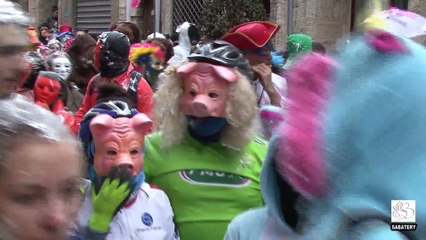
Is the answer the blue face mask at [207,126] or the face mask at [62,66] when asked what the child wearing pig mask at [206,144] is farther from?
the face mask at [62,66]

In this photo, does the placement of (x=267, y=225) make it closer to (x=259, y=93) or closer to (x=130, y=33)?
(x=259, y=93)

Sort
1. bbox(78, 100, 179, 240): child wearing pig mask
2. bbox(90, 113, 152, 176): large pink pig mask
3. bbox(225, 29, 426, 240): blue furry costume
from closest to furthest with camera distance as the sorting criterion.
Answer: bbox(225, 29, 426, 240): blue furry costume, bbox(78, 100, 179, 240): child wearing pig mask, bbox(90, 113, 152, 176): large pink pig mask

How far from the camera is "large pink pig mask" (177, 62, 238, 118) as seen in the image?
110 inches

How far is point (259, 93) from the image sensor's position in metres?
4.62

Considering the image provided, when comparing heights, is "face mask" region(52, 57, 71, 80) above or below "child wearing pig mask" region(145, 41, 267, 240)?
below

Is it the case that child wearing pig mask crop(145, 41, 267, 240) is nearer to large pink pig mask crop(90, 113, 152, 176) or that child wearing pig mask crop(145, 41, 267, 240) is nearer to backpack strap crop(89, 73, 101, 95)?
large pink pig mask crop(90, 113, 152, 176)

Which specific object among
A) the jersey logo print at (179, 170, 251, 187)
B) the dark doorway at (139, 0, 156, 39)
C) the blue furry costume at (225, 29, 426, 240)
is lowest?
the dark doorway at (139, 0, 156, 39)

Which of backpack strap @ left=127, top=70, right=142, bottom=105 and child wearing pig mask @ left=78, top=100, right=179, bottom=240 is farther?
backpack strap @ left=127, top=70, right=142, bottom=105

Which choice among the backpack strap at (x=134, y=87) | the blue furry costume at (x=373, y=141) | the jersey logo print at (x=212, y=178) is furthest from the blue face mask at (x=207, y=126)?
the backpack strap at (x=134, y=87)

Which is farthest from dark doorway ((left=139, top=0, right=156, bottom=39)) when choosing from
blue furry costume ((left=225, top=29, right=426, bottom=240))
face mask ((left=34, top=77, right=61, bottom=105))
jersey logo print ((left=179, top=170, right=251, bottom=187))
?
blue furry costume ((left=225, top=29, right=426, bottom=240))

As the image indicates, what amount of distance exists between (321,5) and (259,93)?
827 cm

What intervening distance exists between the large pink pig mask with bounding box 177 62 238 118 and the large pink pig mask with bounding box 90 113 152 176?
0.24 m

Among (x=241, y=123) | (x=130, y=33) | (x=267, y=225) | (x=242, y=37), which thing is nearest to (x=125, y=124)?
(x=241, y=123)

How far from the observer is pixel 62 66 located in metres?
5.83
